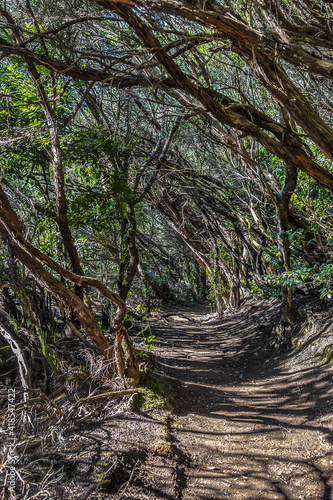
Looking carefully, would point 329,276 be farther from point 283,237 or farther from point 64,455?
point 64,455

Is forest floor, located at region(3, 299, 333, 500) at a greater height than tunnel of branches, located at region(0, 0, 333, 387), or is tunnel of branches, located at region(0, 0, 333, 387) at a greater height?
tunnel of branches, located at region(0, 0, 333, 387)

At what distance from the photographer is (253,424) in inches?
117

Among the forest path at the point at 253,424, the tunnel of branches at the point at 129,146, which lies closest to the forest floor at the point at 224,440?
the forest path at the point at 253,424

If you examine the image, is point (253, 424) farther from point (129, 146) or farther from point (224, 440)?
point (129, 146)

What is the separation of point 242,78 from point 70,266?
571 cm

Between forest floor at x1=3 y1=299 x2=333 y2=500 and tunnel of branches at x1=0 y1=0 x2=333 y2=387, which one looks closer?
forest floor at x1=3 y1=299 x2=333 y2=500

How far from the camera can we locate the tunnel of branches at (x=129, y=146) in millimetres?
2836

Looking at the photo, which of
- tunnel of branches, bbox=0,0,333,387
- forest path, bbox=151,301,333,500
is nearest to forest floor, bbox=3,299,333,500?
forest path, bbox=151,301,333,500

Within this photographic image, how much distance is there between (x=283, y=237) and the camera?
454 centimetres

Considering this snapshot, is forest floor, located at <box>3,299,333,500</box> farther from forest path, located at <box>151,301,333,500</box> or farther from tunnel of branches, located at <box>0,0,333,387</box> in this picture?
tunnel of branches, located at <box>0,0,333,387</box>

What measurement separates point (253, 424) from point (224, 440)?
1.28 ft

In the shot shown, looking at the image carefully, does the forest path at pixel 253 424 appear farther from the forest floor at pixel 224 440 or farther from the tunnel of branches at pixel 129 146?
the tunnel of branches at pixel 129 146

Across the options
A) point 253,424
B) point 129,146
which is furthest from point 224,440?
point 129,146

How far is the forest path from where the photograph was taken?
2150mm
